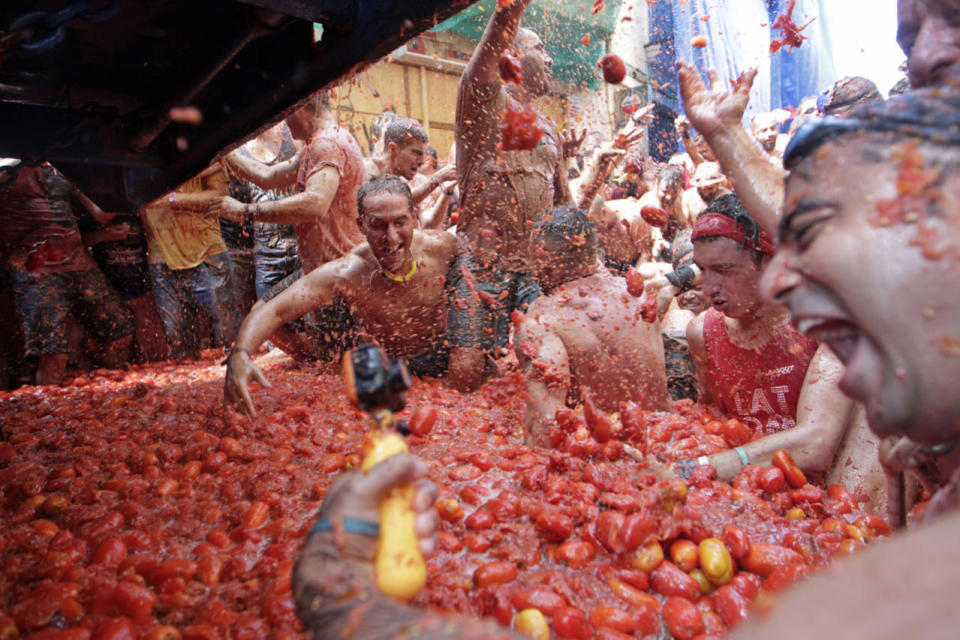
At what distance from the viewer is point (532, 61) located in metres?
3.95

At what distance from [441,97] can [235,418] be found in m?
9.72

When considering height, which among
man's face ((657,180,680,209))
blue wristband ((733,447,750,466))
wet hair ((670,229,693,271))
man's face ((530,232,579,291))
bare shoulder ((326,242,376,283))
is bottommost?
blue wristband ((733,447,750,466))

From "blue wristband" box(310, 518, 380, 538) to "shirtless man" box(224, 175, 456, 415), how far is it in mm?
2239

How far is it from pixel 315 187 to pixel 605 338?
8.35 feet

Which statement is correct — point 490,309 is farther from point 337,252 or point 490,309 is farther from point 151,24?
point 151,24

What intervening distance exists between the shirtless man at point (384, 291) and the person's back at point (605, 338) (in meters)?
1.22

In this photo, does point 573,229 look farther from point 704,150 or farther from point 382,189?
point 704,150

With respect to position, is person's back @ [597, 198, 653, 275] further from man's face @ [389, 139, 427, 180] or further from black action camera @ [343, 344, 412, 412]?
black action camera @ [343, 344, 412, 412]

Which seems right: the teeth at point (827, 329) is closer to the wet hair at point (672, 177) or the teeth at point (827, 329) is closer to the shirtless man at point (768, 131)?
the shirtless man at point (768, 131)

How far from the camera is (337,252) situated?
4594 millimetres

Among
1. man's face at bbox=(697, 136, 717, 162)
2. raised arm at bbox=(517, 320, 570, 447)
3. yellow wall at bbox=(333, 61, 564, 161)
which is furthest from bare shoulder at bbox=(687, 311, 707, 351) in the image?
yellow wall at bbox=(333, 61, 564, 161)

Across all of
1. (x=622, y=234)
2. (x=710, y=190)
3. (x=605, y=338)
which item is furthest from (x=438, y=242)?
(x=622, y=234)

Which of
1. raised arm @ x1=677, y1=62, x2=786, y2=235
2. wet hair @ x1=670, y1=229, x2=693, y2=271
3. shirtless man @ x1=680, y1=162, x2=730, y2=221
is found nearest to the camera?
raised arm @ x1=677, y1=62, x2=786, y2=235

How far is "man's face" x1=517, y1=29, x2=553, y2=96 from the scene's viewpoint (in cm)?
392
